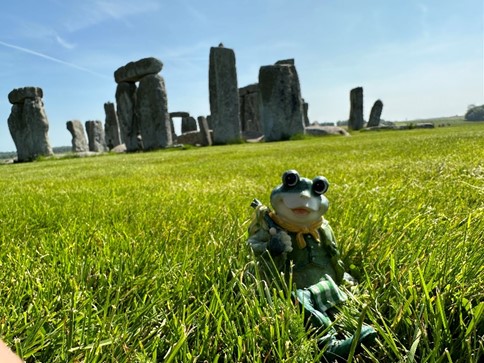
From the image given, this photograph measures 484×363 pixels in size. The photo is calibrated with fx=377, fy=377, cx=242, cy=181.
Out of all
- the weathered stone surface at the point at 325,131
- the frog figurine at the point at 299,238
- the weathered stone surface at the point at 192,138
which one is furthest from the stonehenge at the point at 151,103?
the frog figurine at the point at 299,238

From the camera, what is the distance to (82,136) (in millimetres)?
27922

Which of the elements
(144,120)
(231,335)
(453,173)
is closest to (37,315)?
(231,335)

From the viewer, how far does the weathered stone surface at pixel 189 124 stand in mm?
31344

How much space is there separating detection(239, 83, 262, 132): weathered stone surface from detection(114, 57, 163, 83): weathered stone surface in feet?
36.6

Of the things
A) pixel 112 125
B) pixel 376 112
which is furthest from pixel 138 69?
pixel 376 112

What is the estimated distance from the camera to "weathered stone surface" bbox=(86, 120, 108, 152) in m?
30.7

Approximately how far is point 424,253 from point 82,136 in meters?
29.7

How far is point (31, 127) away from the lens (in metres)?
16.9

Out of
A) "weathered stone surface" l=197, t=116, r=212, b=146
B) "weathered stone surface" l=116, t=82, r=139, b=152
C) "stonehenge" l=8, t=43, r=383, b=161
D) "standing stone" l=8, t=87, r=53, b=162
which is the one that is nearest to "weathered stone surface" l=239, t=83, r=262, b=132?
"weathered stone surface" l=197, t=116, r=212, b=146

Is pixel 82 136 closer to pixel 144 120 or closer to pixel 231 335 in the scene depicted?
pixel 144 120

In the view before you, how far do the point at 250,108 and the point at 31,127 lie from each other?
1613 centimetres

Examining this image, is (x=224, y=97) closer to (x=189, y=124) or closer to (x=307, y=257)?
(x=189, y=124)

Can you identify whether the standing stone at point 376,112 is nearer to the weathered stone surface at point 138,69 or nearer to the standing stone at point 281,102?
the standing stone at point 281,102

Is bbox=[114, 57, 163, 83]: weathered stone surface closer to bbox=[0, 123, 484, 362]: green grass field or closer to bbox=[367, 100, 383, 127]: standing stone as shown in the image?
bbox=[0, 123, 484, 362]: green grass field
